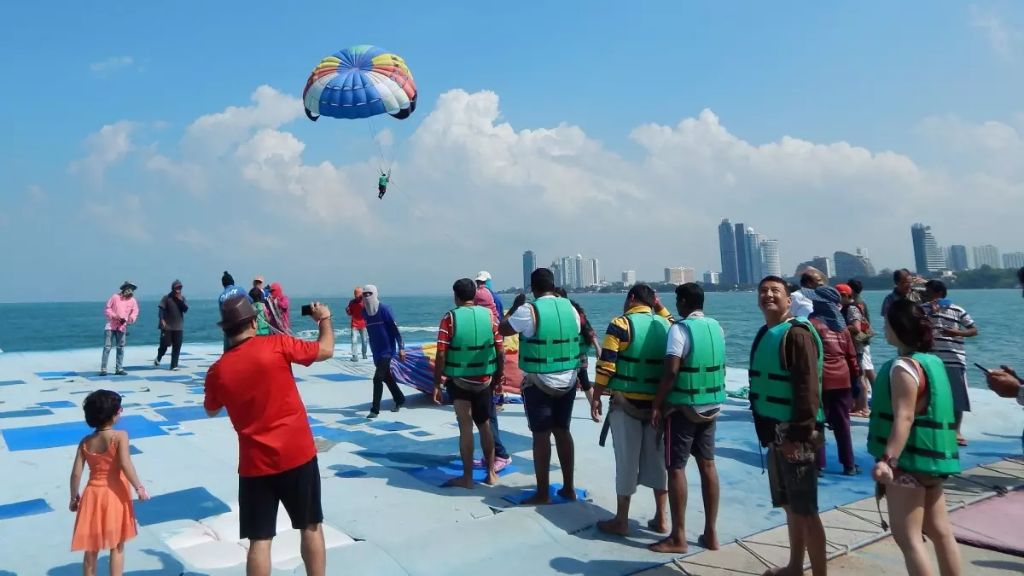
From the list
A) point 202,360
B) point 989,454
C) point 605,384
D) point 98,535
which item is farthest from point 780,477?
point 202,360

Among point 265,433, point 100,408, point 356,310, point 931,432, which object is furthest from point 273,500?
point 356,310

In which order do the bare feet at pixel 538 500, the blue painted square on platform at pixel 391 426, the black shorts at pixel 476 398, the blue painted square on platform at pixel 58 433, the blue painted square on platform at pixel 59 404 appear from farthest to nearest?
the blue painted square on platform at pixel 59 404
the blue painted square on platform at pixel 391 426
the blue painted square on platform at pixel 58 433
the black shorts at pixel 476 398
the bare feet at pixel 538 500

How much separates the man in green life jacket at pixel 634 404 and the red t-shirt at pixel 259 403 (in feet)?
6.52

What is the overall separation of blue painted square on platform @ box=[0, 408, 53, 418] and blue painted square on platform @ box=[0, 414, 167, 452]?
2.84 feet

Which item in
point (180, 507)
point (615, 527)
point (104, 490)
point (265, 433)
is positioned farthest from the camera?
point (180, 507)

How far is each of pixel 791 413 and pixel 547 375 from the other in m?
1.74

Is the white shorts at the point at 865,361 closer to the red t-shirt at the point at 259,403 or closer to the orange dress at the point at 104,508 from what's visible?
the red t-shirt at the point at 259,403

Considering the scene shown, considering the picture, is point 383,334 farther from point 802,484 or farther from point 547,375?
point 802,484

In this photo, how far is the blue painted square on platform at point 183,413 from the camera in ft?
23.8

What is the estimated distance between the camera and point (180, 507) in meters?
4.26

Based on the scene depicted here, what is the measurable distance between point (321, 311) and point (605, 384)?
1.93 metres

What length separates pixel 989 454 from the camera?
219 inches

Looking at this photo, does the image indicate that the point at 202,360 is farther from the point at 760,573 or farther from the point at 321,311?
the point at 760,573

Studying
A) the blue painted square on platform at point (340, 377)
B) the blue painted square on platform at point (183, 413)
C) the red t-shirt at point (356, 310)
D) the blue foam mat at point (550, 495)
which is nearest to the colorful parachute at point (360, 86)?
the red t-shirt at point (356, 310)
